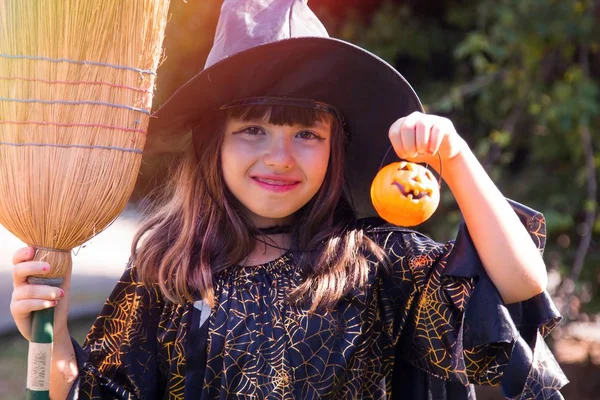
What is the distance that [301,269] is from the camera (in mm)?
2256

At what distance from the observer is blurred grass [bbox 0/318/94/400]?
18.4ft

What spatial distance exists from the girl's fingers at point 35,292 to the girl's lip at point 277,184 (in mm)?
582

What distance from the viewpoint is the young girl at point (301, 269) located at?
2.06m

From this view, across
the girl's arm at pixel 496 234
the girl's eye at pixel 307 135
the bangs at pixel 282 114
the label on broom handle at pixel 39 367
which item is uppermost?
the bangs at pixel 282 114

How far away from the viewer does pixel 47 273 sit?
205 cm

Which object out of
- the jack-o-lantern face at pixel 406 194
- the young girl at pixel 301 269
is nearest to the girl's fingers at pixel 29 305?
the young girl at pixel 301 269

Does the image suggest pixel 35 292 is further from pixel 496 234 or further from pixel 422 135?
pixel 496 234

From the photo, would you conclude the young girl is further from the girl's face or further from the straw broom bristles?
the straw broom bristles

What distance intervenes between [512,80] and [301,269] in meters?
2.37

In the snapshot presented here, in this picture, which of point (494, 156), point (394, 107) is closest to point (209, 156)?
point (394, 107)

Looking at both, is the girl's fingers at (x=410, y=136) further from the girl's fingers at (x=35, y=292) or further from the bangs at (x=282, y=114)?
the girl's fingers at (x=35, y=292)

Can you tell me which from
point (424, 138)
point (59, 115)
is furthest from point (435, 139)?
point (59, 115)

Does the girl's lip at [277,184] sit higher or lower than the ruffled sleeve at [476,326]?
higher

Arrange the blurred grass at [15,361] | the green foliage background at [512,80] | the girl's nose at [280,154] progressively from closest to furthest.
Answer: the girl's nose at [280,154] < the green foliage background at [512,80] < the blurred grass at [15,361]
